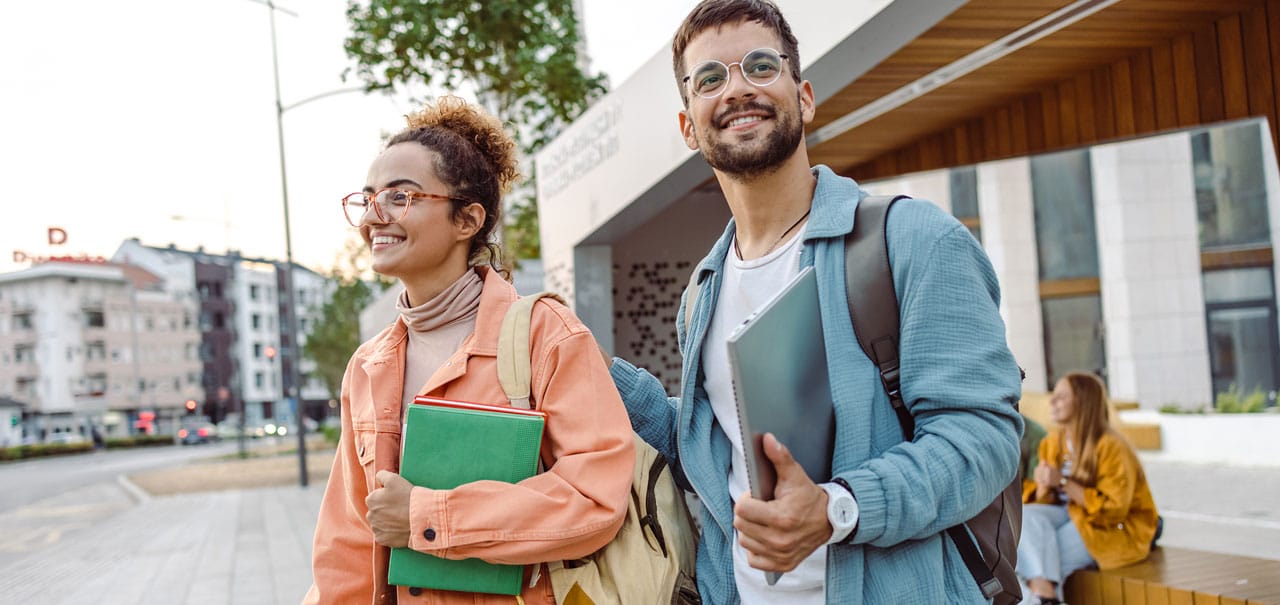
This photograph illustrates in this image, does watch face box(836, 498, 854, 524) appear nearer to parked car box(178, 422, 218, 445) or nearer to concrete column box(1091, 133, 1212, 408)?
concrete column box(1091, 133, 1212, 408)

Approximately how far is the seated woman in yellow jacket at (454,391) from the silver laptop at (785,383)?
1.56ft

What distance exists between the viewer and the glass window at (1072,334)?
22.5 m

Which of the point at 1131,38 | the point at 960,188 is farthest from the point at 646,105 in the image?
the point at 960,188

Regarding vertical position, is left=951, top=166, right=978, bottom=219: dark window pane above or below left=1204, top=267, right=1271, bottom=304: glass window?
above

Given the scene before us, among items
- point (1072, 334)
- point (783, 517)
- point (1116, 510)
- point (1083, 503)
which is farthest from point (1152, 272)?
point (783, 517)

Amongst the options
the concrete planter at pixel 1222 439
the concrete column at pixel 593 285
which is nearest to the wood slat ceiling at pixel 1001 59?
the concrete column at pixel 593 285

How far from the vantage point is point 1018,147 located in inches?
264

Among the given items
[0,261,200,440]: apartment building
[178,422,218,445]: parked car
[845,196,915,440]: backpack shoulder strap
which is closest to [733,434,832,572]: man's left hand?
[845,196,915,440]: backpack shoulder strap

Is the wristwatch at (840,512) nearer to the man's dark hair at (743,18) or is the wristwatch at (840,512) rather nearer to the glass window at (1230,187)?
the man's dark hair at (743,18)

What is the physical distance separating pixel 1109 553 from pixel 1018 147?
2.55m

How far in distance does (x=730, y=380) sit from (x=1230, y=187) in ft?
71.3

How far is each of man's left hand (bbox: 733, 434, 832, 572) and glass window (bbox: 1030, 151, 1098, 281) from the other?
2286 centimetres

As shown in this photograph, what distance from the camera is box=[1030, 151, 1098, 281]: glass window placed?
22641 millimetres

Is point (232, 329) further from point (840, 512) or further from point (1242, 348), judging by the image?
point (840, 512)
